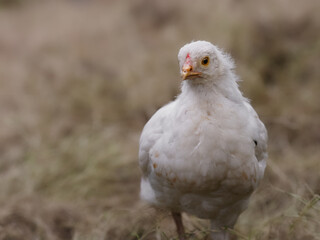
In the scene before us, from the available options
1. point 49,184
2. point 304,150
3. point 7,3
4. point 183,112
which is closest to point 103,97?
point 49,184

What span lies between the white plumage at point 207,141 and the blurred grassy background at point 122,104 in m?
0.49

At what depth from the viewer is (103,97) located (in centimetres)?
605

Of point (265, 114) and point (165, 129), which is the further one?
point (265, 114)

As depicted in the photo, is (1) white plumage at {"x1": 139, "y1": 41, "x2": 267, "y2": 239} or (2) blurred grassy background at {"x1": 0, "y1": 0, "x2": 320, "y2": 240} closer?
(1) white plumage at {"x1": 139, "y1": 41, "x2": 267, "y2": 239}

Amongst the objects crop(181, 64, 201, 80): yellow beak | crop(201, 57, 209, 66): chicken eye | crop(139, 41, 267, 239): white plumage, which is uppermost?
crop(201, 57, 209, 66): chicken eye

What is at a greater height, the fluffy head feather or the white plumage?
the fluffy head feather

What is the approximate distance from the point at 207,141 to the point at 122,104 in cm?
359

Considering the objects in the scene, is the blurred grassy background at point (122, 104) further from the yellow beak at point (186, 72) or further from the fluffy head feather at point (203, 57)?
the yellow beak at point (186, 72)

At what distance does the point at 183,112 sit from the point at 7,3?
26.2ft

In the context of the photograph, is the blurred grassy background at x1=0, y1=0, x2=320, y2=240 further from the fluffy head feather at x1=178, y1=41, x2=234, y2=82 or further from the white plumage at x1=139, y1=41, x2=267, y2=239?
the fluffy head feather at x1=178, y1=41, x2=234, y2=82

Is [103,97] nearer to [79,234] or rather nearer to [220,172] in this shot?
[79,234]

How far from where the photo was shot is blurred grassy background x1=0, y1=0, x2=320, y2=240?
12.2 ft

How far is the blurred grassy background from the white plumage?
1.61ft

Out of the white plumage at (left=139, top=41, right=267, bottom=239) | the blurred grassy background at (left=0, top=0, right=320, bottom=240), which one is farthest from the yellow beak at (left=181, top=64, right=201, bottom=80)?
the blurred grassy background at (left=0, top=0, right=320, bottom=240)
